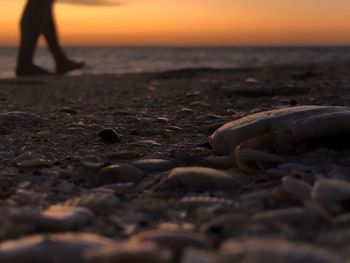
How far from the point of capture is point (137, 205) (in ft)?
4.84

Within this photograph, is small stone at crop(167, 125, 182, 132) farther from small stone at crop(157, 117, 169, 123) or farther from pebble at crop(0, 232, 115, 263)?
pebble at crop(0, 232, 115, 263)

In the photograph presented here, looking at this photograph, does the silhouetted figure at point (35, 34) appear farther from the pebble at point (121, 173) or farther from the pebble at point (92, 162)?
the pebble at point (121, 173)

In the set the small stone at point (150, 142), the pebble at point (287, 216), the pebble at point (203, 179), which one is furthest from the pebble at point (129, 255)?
the small stone at point (150, 142)

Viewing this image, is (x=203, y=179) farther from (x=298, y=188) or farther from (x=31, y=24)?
(x=31, y=24)

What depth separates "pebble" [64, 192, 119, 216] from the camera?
142cm

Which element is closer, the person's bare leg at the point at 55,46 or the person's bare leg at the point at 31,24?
the person's bare leg at the point at 31,24

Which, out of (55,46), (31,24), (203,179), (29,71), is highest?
(31,24)

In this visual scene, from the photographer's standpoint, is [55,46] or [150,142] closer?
[150,142]

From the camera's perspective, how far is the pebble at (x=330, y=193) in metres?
1.25

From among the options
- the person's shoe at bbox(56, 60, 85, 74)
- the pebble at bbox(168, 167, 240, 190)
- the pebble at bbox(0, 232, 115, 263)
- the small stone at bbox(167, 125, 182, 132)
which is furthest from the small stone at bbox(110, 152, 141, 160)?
→ the person's shoe at bbox(56, 60, 85, 74)

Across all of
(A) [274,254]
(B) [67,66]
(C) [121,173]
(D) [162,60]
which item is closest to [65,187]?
(C) [121,173]

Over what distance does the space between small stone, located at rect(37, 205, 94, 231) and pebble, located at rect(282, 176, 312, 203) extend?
547 millimetres

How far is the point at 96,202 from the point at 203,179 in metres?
0.36

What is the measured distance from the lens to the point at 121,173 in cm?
183
